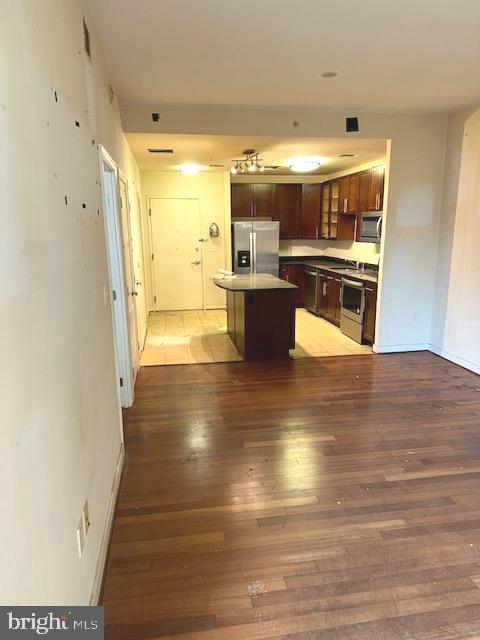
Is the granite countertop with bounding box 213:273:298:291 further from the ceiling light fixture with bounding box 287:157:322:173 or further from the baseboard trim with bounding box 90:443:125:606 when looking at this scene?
the baseboard trim with bounding box 90:443:125:606

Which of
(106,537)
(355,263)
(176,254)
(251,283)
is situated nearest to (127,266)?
(251,283)

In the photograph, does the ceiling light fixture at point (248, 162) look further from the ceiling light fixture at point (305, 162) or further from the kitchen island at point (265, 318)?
the kitchen island at point (265, 318)

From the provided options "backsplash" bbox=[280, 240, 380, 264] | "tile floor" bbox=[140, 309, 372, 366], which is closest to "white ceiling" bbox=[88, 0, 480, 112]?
"tile floor" bbox=[140, 309, 372, 366]

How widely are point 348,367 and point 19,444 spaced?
3.97 m

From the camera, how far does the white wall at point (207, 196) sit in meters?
7.26

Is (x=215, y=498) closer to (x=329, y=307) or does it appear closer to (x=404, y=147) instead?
(x=404, y=147)

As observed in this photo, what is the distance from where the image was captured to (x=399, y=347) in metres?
5.04

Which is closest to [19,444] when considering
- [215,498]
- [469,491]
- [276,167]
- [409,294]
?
[215,498]

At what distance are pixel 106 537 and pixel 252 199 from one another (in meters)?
6.71

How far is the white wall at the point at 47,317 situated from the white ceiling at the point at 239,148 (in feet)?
7.87

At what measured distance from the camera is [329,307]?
652cm

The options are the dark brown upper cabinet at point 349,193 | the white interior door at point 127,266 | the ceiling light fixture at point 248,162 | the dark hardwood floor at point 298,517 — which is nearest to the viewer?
the dark hardwood floor at point 298,517

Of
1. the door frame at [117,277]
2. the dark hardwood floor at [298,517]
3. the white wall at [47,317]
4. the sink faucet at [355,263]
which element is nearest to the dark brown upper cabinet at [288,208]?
the sink faucet at [355,263]

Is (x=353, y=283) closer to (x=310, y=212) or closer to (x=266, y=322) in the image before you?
(x=266, y=322)
